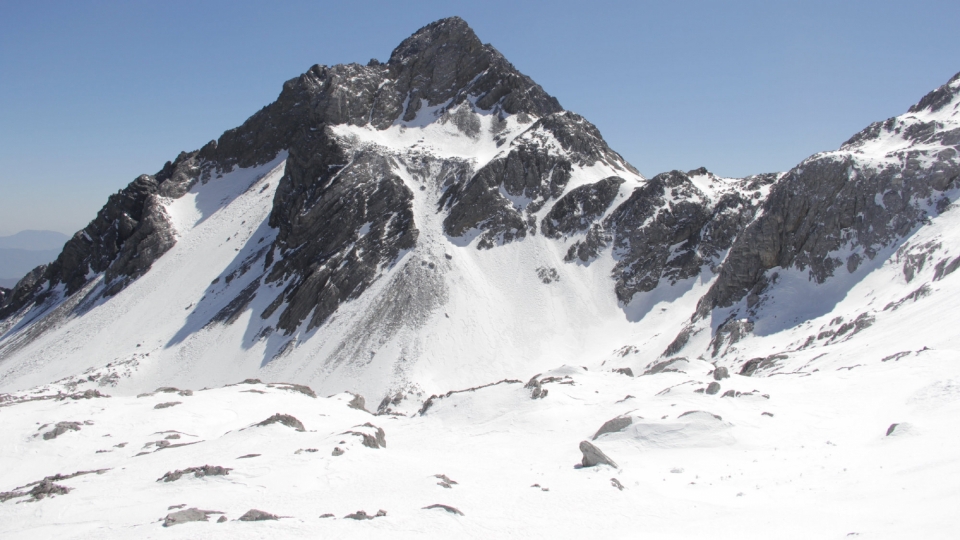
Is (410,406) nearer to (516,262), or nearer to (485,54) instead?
(516,262)

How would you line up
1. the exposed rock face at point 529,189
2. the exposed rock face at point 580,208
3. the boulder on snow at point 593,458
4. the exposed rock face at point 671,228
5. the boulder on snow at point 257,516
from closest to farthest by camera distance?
1. the boulder on snow at point 257,516
2. the boulder on snow at point 593,458
3. the exposed rock face at point 671,228
4. the exposed rock face at point 580,208
5. the exposed rock face at point 529,189

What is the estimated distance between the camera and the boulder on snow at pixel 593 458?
21.3m

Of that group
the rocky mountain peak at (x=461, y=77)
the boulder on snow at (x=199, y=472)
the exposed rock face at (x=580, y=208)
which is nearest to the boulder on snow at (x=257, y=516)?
the boulder on snow at (x=199, y=472)

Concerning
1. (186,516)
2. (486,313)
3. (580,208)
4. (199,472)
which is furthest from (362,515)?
(580,208)

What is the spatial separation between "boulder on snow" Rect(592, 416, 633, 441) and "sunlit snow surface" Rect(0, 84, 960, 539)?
0.31m

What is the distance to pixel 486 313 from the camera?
70.8 metres

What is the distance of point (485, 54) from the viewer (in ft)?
359

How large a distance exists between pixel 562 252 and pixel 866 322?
42.8 meters

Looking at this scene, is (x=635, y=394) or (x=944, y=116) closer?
(x=635, y=394)

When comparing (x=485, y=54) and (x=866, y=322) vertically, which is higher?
(x=485, y=54)

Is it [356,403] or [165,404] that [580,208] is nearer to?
[356,403]

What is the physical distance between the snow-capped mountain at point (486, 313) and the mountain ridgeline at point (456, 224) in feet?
1.38

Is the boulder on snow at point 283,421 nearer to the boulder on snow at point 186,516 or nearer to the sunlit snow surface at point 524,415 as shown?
the sunlit snow surface at point 524,415

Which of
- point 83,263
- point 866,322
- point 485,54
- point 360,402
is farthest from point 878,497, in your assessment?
point 83,263
